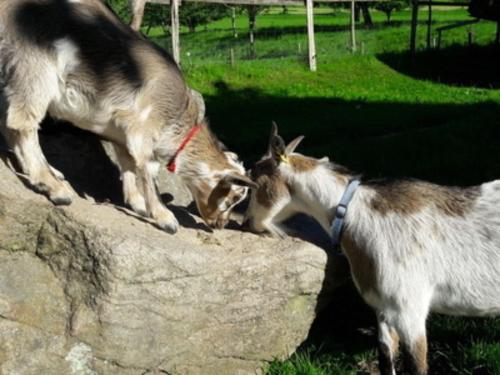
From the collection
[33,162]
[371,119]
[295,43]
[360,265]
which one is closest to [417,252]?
[360,265]

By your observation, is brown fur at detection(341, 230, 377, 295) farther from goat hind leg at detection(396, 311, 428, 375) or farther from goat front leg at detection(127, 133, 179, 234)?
goat front leg at detection(127, 133, 179, 234)

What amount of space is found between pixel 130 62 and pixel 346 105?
353 inches

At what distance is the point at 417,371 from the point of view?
4398 millimetres

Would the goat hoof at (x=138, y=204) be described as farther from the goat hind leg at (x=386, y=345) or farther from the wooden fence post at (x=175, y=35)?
the wooden fence post at (x=175, y=35)

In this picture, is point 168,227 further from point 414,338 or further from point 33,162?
point 414,338

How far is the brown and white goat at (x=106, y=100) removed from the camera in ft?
16.1

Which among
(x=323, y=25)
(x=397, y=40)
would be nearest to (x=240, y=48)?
(x=397, y=40)

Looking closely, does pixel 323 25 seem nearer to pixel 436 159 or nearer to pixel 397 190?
pixel 436 159

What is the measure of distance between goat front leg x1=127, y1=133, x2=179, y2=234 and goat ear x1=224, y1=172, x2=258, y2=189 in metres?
0.43

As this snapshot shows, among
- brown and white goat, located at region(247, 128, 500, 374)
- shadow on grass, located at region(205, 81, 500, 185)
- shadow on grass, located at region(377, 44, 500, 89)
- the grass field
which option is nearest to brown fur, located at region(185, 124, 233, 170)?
brown and white goat, located at region(247, 128, 500, 374)

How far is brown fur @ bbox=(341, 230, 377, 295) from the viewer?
14.6 ft

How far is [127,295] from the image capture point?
13.9 ft

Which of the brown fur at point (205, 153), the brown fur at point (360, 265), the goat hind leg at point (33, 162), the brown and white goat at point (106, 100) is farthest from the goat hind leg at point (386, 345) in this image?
the goat hind leg at point (33, 162)

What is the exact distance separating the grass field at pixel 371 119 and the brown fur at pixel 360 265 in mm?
598
